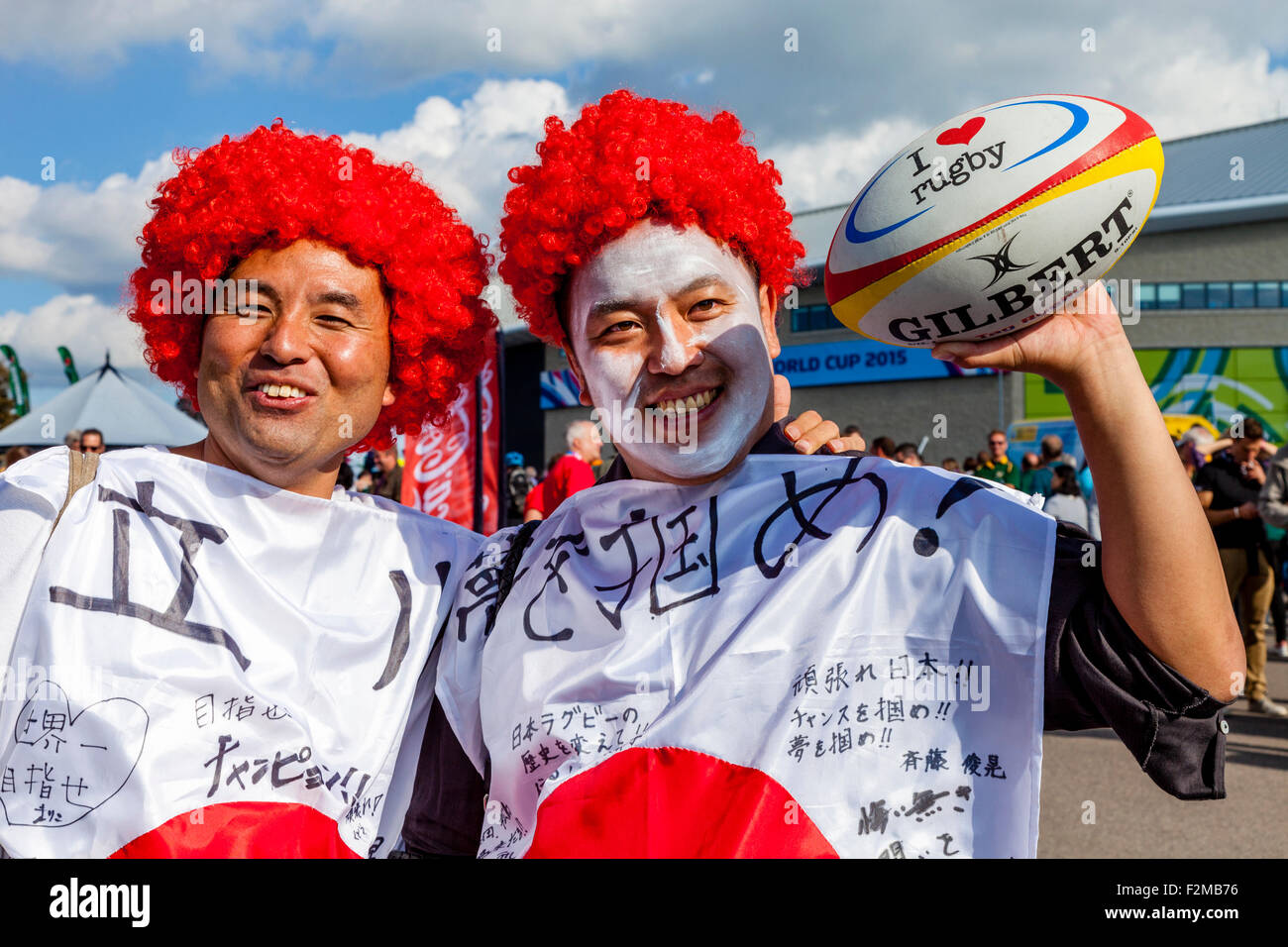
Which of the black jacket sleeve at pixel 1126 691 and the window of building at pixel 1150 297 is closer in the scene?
the black jacket sleeve at pixel 1126 691

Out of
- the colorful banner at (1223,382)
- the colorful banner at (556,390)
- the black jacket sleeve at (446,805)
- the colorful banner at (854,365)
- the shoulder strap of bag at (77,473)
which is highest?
the colorful banner at (556,390)

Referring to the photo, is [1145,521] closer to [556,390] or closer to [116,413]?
[116,413]

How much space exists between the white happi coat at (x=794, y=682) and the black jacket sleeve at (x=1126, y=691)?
0.13 feet

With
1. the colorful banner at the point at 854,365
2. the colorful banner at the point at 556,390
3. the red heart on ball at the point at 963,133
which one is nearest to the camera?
Answer: the red heart on ball at the point at 963,133

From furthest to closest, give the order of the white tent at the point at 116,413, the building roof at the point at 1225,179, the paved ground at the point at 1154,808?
the building roof at the point at 1225,179 < the white tent at the point at 116,413 < the paved ground at the point at 1154,808

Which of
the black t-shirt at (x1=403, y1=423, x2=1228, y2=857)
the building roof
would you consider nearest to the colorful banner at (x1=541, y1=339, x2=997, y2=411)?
the building roof

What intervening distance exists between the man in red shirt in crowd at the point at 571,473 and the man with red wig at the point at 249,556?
16.4 feet

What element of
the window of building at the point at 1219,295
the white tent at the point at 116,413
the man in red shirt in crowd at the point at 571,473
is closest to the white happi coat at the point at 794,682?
the man in red shirt in crowd at the point at 571,473

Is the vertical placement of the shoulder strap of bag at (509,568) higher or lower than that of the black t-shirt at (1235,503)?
lower

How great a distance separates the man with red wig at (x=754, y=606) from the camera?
1.52 m

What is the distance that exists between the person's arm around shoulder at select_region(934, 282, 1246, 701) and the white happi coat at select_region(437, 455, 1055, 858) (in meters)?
0.18

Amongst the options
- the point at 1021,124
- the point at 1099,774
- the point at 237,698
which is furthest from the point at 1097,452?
the point at 1099,774

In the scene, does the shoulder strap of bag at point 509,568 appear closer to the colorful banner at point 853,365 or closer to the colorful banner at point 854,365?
the colorful banner at point 854,365
